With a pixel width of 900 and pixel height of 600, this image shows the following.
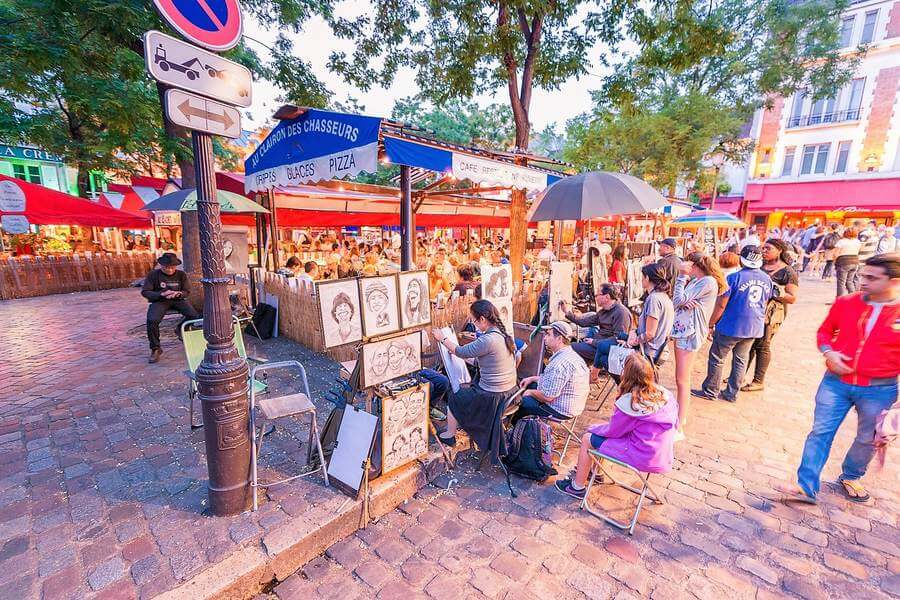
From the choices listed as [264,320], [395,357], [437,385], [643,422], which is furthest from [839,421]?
[264,320]

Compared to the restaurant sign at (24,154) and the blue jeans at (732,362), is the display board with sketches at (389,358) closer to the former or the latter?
the blue jeans at (732,362)

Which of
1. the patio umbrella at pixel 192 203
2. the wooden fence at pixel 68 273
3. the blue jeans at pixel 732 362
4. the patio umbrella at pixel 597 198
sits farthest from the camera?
the wooden fence at pixel 68 273

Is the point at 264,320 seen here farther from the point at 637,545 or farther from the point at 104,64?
the point at 637,545

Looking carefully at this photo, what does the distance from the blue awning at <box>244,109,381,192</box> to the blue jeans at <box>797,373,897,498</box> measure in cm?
466

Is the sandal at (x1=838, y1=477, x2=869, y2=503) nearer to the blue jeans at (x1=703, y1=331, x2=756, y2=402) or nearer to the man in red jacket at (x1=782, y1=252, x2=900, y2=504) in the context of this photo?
the man in red jacket at (x1=782, y1=252, x2=900, y2=504)

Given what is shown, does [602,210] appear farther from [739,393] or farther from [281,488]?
[281,488]

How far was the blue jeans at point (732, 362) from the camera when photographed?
15.9 ft

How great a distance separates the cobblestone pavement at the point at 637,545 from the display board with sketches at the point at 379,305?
58.8 inches

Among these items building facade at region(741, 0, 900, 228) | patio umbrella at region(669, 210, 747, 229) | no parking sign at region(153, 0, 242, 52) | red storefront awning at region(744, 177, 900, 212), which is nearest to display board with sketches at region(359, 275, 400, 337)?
no parking sign at region(153, 0, 242, 52)

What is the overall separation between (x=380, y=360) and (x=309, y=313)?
373cm

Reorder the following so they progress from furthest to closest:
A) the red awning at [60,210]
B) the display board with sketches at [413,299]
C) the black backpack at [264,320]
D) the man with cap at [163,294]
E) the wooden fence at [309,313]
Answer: the red awning at [60,210] < the black backpack at [264,320] < the wooden fence at [309,313] < the man with cap at [163,294] < the display board with sketches at [413,299]

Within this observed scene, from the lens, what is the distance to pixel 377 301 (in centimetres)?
319

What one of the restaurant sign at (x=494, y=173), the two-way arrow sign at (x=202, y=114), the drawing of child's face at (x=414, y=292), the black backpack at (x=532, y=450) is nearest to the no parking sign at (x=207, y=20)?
the two-way arrow sign at (x=202, y=114)

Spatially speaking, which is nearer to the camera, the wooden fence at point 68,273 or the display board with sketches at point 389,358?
the display board with sketches at point 389,358
